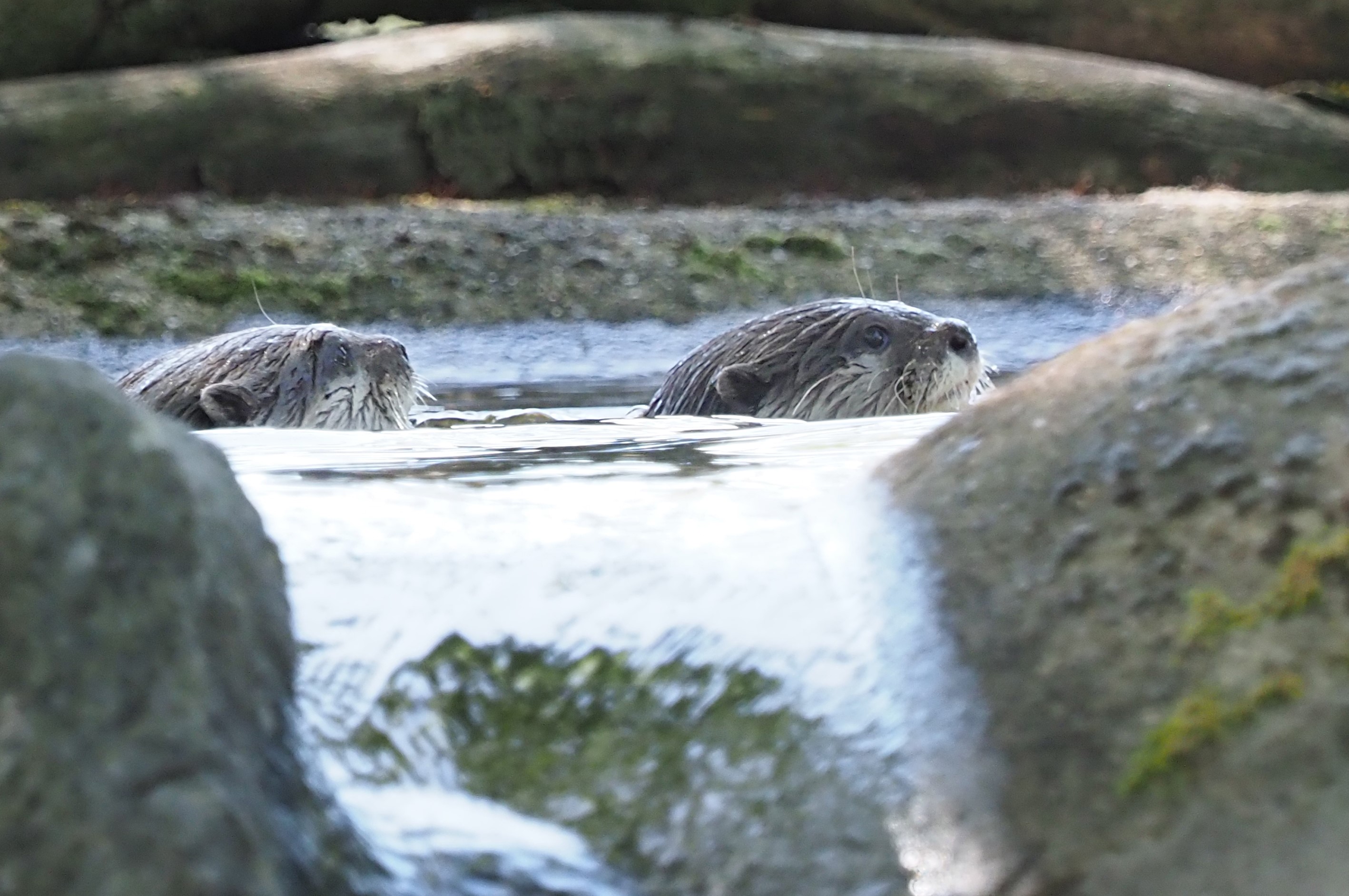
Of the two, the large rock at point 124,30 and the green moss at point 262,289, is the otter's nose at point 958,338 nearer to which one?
the green moss at point 262,289

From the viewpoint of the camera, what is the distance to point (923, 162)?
1127 cm

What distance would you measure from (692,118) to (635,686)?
9136 millimetres

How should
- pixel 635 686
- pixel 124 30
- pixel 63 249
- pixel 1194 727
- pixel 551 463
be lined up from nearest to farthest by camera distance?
pixel 1194 727, pixel 635 686, pixel 551 463, pixel 63 249, pixel 124 30

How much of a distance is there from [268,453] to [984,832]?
170 centimetres

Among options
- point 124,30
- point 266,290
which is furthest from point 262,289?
point 124,30

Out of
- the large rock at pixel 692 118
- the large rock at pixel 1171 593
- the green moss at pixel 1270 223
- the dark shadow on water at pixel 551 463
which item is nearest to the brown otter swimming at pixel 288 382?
the dark shadow on water at pixel 551 463

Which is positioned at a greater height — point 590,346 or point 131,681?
point 131,681

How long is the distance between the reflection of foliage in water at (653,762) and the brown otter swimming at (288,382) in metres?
2.99

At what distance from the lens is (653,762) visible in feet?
6.70

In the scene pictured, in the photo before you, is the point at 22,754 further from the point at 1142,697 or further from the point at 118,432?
the point at 1142,697

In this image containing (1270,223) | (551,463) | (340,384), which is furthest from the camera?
(1270,223)

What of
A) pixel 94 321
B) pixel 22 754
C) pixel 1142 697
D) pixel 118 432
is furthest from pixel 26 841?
pixel 94 321

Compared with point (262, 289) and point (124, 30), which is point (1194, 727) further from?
point (124, 30)

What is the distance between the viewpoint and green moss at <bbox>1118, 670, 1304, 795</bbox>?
183 centimetres
